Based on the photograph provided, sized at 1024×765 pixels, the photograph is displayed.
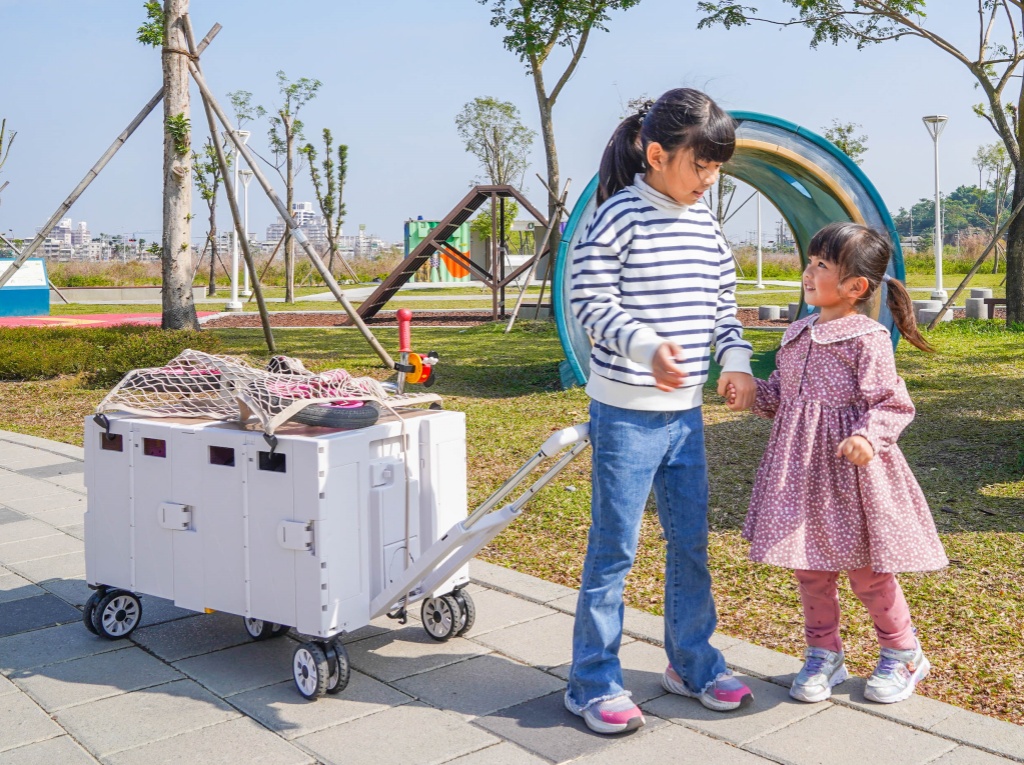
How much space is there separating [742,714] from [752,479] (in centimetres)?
303

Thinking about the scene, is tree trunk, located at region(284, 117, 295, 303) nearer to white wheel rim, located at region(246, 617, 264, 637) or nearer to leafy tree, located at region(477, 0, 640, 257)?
leafy tree, located at region(477, 0, 640, 257)

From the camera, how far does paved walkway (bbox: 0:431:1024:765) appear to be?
8.97 ft

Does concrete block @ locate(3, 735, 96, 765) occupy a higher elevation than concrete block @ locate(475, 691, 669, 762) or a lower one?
lower

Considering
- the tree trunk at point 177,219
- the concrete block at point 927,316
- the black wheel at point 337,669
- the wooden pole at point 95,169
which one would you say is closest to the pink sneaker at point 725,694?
the black wheel at point 337,669

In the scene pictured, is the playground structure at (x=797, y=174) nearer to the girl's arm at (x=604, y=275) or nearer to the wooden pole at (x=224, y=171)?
the wooden pole at (x=224, y=171)

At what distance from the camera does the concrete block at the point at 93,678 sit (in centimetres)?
318

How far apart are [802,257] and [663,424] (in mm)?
7476

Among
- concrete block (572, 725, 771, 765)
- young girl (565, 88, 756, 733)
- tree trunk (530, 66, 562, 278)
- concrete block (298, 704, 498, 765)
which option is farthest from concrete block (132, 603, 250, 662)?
tree trunk (530, 66, 562, 278)

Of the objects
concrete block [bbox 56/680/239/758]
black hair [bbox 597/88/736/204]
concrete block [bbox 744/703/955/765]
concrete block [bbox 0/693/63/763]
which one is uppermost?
black hair [bbox 597/88/736/204]

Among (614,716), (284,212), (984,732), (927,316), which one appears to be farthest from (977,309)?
(614,716)

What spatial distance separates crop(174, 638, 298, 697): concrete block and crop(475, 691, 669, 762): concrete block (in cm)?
76

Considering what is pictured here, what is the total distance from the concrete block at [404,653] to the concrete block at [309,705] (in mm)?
105

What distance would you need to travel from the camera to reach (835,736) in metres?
2.77

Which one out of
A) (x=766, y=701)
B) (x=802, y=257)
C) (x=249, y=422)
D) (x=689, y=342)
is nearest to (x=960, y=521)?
(x=766, y=701)
